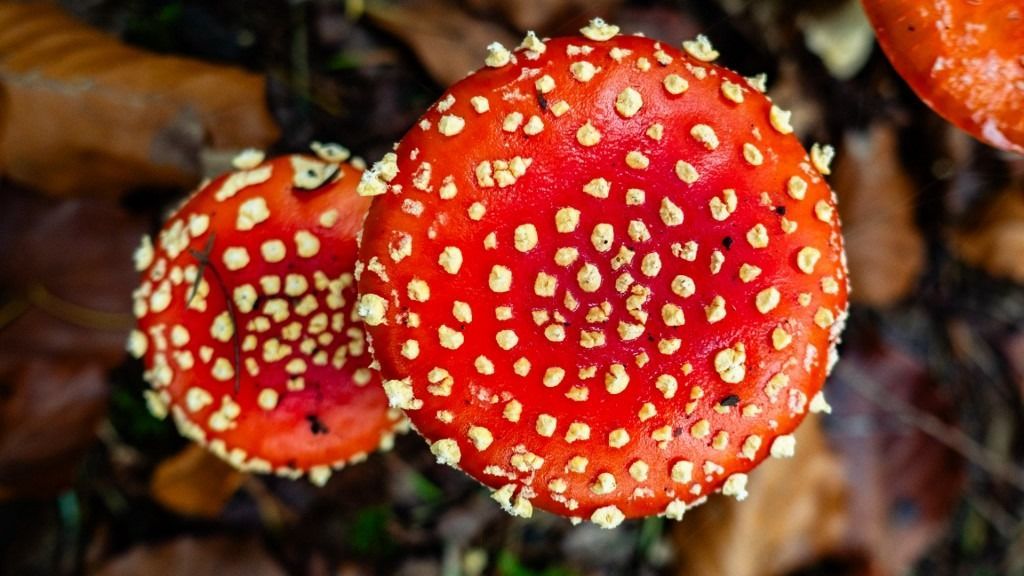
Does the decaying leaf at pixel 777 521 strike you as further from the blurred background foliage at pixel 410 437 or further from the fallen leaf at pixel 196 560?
the fallen leaf at pixel 196 560

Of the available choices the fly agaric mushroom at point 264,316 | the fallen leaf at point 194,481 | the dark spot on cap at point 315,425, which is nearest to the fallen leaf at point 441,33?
the fly agaric mushroom at point 264,316

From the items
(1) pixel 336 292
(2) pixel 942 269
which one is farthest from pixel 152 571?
(2) pixel 942 269

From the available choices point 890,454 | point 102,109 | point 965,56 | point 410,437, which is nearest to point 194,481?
point 410,437

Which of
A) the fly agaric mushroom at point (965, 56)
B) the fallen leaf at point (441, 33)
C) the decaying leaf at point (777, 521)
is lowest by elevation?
the decaying leaf at point (777, 521)

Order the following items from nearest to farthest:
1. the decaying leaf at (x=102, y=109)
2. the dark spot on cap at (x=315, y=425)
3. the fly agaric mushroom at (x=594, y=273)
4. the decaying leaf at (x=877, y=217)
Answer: the fly agaric mushroom at (x=594, y=273), the dark spot on cap at (x=315, y=425), the decaying leaf at (x=102, y=109), the decaying leaf at (x=877, y=217)

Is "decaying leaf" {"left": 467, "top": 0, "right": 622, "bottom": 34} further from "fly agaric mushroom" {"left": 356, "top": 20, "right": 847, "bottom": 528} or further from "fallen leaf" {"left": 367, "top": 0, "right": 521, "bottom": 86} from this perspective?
"fly agaric mushroom" {"left": 356, "top": 20, "right": 847, "bottom": 528}

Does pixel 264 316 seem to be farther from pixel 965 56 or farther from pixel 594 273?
pixel 965 56
